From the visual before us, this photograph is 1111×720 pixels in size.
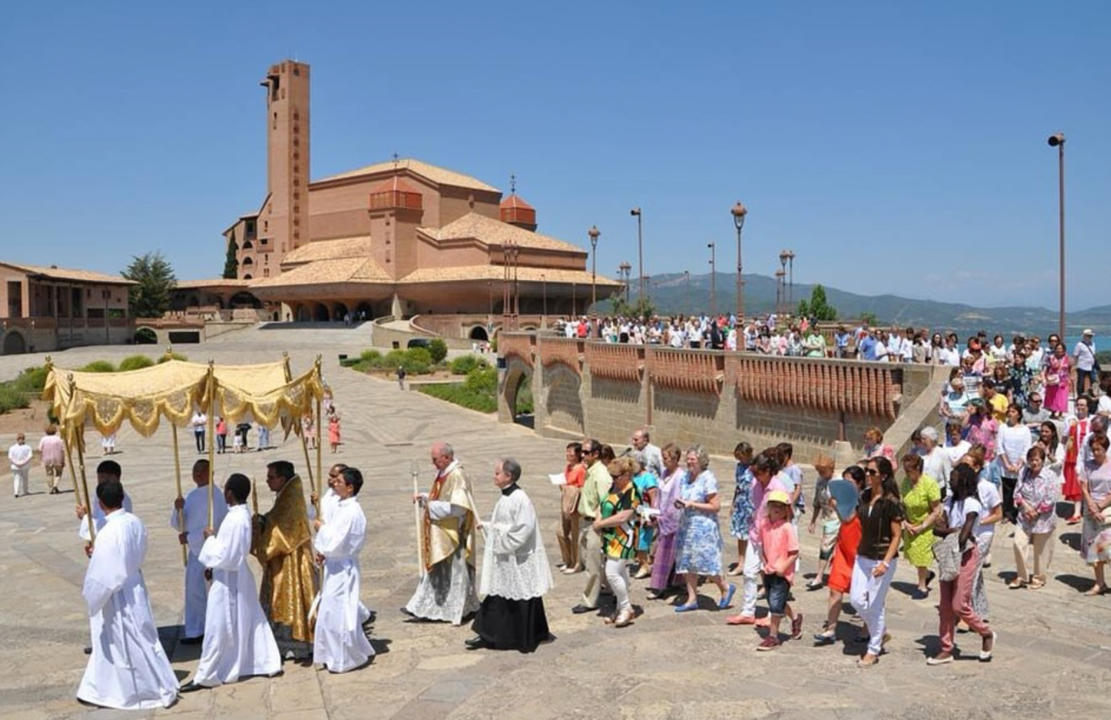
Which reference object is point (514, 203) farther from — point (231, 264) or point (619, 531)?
point (619, 531)

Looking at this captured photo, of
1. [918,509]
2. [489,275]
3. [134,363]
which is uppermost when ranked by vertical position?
[489,275]

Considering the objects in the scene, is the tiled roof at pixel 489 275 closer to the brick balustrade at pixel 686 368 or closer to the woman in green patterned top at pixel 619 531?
the brick balustrade at pixel 686 368

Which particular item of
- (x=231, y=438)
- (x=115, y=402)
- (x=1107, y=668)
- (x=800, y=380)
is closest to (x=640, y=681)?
(x=1107, y=668)

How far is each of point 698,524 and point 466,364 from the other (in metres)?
38.3

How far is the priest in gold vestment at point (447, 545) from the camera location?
8.08 meters

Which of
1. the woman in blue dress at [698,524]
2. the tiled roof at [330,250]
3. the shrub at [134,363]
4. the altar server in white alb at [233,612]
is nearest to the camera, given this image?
the altar server in white alb at [233,612]

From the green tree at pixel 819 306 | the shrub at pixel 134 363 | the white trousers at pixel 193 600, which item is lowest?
the white trousers at pixel 193 600

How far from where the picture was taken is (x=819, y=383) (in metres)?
18.3

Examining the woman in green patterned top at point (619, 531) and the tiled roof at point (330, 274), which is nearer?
the woman in green patterned top at point (619, 531)

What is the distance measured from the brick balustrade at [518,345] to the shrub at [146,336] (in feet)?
117

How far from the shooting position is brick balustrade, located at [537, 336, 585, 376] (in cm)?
2797

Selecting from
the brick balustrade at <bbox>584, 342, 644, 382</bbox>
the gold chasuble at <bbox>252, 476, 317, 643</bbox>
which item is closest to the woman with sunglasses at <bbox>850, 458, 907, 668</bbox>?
the gold chasuble at <bbox>252, 476, 317, 643</bbox>

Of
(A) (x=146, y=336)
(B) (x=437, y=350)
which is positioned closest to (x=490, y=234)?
(B) (x=437, y=350)

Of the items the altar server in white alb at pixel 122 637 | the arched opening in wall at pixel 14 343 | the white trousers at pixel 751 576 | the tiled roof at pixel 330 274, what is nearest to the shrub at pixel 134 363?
the arched opening in wall at pixel 14 343
